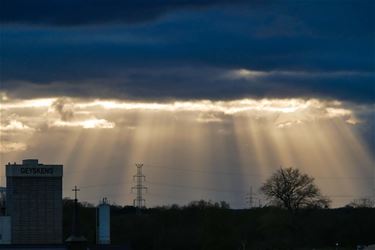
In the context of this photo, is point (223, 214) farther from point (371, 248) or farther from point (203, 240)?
point (371, 248)

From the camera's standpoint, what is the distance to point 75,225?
5812 inches

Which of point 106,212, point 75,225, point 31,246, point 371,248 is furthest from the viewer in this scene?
point 106,212

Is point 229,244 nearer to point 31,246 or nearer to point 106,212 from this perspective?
point 106,212

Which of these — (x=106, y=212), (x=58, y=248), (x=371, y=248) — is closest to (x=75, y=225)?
(x=58, y=248)

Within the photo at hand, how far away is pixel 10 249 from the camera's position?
512ft

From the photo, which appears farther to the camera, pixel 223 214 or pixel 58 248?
pixel 223 214

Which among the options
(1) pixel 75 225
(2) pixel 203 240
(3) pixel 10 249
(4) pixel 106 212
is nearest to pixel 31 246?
(3) pixel 10 249

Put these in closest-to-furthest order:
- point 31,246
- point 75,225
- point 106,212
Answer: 1. point 75,225
2. point 31,246
3. point 106,212

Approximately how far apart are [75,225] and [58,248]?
797 cm

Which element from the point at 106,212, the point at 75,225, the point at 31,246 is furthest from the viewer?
the point at 106,212

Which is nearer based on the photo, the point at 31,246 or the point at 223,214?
the point at 31,246

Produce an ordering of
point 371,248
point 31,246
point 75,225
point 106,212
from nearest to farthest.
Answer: point 75,225 → point 31,246 → point 371,248 → point 106,212

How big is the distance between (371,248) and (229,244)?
100 feet

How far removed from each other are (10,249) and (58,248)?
6964 millimetres
